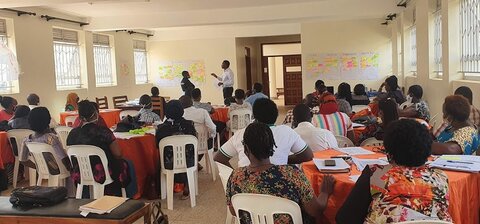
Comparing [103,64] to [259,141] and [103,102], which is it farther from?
[259,141]

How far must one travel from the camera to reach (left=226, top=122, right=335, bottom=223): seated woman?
208cm

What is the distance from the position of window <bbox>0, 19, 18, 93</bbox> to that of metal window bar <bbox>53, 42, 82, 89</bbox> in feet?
4.71

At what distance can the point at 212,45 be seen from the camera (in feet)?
43.8

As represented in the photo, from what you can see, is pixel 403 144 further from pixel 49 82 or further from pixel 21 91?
pixel 49 82

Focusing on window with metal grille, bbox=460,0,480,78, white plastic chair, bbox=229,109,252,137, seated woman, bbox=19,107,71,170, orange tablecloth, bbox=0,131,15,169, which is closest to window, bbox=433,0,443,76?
window with metal grille, bbox=460,0,480,78

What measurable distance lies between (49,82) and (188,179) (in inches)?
230

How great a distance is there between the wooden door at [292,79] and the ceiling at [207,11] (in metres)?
6.03

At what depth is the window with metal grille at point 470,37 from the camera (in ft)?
16.3

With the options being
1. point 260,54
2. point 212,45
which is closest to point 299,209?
point 212,45

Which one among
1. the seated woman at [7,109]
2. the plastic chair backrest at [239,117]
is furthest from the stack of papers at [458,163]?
the seated woman at [7,109]

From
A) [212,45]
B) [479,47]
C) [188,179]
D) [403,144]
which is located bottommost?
[188,179]

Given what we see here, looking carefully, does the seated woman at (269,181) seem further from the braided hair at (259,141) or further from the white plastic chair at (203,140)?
the white plastic chair at (203,140)

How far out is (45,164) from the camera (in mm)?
4254

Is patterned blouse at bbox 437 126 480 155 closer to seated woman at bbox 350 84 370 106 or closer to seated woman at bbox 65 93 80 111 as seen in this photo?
seated woman at bbox 350 84 370 106
